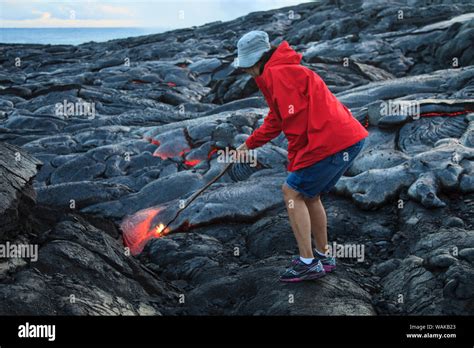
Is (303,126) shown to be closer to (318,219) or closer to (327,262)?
(318,219)

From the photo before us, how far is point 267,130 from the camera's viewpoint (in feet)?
17.2

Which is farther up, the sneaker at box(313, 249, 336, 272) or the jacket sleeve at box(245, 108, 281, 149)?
the jacket sleeve at box(245, 108, 281, 149)

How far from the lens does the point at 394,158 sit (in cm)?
830

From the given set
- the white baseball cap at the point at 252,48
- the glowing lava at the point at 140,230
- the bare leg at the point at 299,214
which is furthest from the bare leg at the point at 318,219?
the glowing lava at the point at 140,230

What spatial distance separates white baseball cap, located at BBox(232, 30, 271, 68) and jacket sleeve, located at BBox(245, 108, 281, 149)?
586 millimetres

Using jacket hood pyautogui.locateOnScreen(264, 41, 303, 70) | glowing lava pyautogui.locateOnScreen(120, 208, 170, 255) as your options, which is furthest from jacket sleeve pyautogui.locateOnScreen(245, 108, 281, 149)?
glowing lava pyautogui.locateOnScreen(120, 208, 170, 255)

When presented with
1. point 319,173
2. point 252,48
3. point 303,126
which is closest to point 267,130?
point 303,126

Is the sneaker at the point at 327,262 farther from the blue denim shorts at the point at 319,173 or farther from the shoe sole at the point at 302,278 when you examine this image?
the blue denim shorts at the point at 319,173

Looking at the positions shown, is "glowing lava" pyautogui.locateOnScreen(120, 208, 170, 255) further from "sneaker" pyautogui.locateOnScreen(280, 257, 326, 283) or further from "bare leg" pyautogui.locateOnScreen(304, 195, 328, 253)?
"bare leg" pyautogui.locateOnScreen(304, 195, 328, 253)

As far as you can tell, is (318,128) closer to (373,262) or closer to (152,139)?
(373,262)

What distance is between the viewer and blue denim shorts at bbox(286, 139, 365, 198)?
4797 millimetres

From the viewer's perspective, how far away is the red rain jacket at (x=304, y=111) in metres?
4.59
